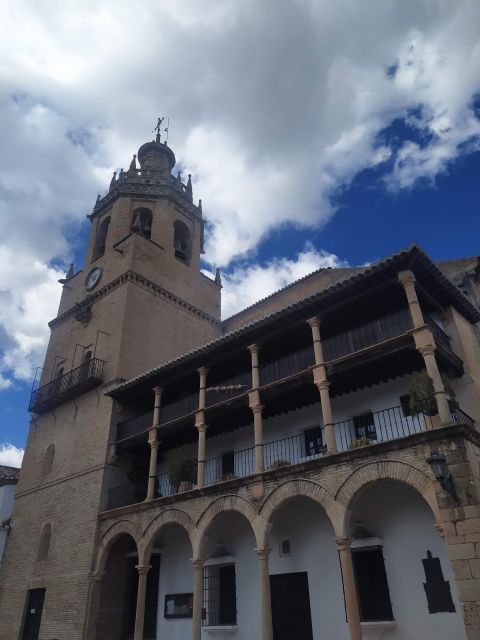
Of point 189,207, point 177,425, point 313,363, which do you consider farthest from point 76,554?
point 189,207

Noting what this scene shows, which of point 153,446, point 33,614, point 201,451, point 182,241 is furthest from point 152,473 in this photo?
point 182,241

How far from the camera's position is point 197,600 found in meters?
13.5

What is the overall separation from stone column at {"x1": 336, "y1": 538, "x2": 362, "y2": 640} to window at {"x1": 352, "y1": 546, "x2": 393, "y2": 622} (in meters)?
1.47

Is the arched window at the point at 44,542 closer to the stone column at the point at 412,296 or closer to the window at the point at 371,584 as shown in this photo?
the window at the point at 371,584

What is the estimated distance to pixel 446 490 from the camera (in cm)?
988

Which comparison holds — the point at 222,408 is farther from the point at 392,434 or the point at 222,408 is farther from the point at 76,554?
the point at 76,554

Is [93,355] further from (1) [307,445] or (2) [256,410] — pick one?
(1) [307,445]

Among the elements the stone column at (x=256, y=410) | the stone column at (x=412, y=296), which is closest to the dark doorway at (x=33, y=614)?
the stone column at (x=256, y=410)

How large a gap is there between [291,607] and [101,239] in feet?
61.5

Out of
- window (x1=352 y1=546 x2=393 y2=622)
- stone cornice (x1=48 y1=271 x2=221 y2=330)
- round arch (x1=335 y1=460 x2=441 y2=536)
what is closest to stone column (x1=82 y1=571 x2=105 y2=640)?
window (x1=352 y1=546 x2=393 y2=622)

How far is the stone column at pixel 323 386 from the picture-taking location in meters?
12.1

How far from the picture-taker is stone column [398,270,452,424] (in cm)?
1073

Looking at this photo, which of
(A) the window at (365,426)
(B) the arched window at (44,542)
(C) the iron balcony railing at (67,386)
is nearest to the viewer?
(A) the window at (365,426)

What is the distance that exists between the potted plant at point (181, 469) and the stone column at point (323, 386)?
16.5 feet
